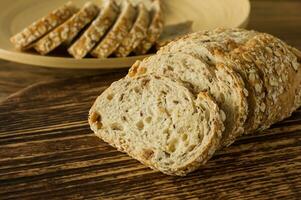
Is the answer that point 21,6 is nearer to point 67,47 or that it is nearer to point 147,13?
point 67,47

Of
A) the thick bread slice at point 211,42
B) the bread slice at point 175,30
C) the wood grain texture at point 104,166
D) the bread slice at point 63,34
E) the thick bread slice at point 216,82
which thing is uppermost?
the thick bread slice at point 211,42

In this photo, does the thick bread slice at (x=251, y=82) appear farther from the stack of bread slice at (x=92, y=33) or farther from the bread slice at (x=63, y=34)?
the bread slice at (x=63, y=34)

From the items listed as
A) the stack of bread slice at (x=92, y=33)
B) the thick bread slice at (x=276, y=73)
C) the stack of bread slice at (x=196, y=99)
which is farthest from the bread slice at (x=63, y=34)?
the thick bread slice at (x=276, y=73)

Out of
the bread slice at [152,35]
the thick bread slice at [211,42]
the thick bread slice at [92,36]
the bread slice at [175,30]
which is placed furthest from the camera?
the bread slice at [175,30]

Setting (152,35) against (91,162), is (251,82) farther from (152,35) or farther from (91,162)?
(152,35)

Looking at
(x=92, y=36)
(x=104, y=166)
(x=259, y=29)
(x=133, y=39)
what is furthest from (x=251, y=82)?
(x=259, y=29)

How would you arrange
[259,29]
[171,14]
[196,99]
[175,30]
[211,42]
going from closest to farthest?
1. [196,99]
2. [211,42]
3. [175,30]
4. [171,14]
5. [259,29]

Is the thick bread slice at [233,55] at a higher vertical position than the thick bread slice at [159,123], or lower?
higher

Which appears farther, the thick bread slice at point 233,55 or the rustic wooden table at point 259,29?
the rustic wooden table at point 259,29
